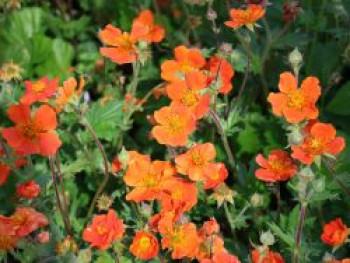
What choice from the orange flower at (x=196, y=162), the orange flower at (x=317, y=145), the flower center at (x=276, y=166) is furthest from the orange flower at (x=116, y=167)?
the orange flower at (x=317, y=145)

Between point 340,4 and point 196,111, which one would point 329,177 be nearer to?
point 196,111

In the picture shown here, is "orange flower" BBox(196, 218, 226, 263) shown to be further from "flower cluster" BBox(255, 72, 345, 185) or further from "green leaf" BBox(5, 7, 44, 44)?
"green leaf" BBox(5, 7, 44, 44)

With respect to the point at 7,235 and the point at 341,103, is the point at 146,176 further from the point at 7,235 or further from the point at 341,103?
the point at 341,103

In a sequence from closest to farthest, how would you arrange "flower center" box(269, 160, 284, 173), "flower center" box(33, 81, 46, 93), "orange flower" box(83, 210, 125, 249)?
"orange flower" box(83, 210, 125, 249) → "flower center" box(269, 160, 284, 173) → "flower center" box(33, 81, 46, 93)

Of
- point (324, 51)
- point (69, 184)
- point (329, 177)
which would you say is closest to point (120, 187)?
point (69, 184)

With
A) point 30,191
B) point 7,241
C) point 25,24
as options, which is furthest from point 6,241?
point 25,24

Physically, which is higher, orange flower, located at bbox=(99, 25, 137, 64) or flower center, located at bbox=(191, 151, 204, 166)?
orange flower, located at bbox=(99, 25, 137, 64)

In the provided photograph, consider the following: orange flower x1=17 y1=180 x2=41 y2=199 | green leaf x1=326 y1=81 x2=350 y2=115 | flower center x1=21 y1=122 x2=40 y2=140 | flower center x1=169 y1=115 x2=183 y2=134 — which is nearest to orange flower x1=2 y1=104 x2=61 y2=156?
flower center x1=21 y1=122 x2=40 y2=140
